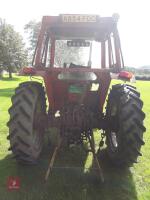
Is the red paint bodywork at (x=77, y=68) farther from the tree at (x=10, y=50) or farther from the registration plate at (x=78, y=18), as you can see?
the tree at (x=10, y=50)

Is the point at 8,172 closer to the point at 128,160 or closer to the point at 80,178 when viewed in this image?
the point at 80,178

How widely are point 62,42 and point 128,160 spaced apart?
320cm

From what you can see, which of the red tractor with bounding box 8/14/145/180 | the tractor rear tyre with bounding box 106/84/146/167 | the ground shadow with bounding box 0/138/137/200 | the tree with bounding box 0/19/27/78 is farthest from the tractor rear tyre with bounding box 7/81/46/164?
the tree with bounding box 0/19/27/78

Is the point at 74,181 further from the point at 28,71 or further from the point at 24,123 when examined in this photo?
the point at 28,71

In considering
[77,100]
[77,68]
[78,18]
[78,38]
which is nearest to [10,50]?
[78,38]

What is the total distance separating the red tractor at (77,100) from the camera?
5.70m

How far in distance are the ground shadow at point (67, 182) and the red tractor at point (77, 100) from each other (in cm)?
27

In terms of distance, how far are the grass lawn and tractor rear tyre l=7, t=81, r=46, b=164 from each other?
377 mm

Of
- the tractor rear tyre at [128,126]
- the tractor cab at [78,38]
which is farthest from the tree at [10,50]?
the tractor rear tyre at [128,126]

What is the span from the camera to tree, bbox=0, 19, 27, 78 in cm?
5117

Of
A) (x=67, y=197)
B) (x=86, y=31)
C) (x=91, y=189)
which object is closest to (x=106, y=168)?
(x=91, y=189)

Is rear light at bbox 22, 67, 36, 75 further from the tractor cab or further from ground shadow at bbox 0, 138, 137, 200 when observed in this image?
ground shadow at bbox 0, 138, 137, 200

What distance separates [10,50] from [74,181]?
4794cm

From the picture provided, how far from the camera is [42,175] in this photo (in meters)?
5.86
